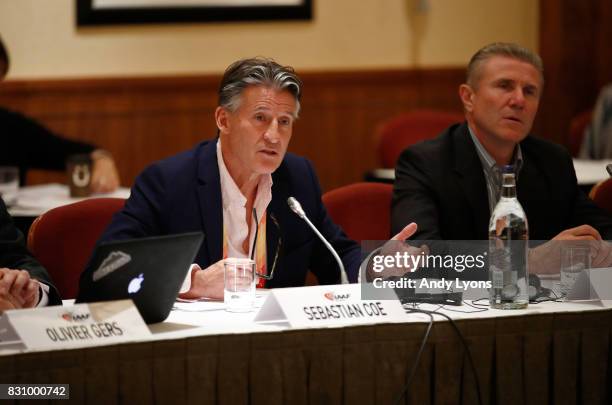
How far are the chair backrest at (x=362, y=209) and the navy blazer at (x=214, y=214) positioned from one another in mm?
214

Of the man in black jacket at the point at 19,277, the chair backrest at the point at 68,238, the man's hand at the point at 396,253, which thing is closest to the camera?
the man in black jacket at the point at 19,277

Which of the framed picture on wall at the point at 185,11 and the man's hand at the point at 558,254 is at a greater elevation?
the framed picture on wall at the point at 185,11

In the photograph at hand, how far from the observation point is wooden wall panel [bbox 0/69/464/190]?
6.15 metres

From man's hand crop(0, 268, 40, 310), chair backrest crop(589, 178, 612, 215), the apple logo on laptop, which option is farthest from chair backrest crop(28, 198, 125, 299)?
chair backrest crop(589, 178, 612, 215)

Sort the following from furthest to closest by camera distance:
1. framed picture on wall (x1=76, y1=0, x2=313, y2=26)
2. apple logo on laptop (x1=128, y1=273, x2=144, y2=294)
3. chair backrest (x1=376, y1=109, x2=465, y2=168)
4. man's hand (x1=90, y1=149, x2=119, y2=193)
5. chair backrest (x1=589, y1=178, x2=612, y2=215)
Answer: framed picture on wall (x1=76, y1=0, x2=313, y2=26) < chair backrest (x1=376, y1=109, x2=465, y2=168) < man's hand (x1=90, y1=149, x2=119, y2=193) < chair backrest (x1=589, y1=178, x2=612, y2=215) < apple logo on laptop (x1=128, y1=273, x2=144, y2=294)

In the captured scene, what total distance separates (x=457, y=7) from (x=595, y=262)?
4444mm

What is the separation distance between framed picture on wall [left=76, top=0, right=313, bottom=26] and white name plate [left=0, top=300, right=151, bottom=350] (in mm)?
4337

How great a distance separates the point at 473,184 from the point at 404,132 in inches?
93.9

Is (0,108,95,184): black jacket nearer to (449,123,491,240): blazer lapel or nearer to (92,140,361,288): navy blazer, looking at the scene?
(92,140,361,288): navy blazer

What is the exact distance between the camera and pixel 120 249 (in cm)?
211

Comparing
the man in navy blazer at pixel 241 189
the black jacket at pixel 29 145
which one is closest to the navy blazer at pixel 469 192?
the man in navy blazer at pixel 241 189

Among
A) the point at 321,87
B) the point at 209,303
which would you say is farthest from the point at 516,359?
the point at 321,87

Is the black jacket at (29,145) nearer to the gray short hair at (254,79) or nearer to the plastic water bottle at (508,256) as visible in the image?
the gray short hair at (254,79)

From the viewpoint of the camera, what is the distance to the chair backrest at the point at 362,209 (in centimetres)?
334
